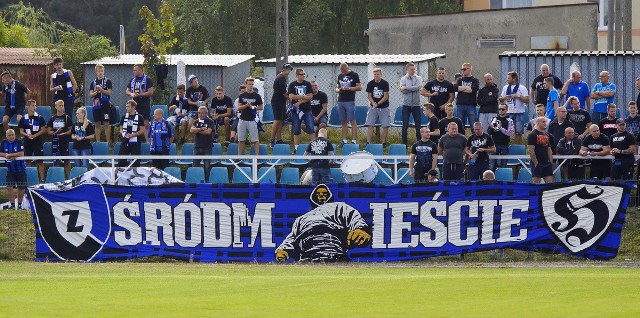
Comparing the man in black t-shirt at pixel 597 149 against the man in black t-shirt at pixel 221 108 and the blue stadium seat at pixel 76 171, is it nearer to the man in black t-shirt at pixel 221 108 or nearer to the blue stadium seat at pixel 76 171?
the man in black t-shirt at pixel 221 108

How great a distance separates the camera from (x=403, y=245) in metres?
23.9

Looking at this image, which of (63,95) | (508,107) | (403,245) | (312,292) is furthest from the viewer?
(63,95)

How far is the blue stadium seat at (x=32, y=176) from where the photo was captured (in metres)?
27.2

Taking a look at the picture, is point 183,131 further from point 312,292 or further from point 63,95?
point 312,292

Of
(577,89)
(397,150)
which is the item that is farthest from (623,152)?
(397,150)

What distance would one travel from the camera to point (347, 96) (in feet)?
97.6

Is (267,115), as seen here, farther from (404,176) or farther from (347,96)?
(404,176)

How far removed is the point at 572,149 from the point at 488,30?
16703 millimetres

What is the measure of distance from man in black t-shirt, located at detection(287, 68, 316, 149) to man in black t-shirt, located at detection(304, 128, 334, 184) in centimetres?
300

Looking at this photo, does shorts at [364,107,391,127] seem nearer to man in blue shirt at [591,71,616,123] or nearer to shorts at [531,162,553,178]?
man in blue shirt at [591,71,616,123]

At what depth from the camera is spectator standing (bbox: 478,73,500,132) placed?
28250 millimetres

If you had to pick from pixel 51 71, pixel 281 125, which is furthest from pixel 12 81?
pixel 281 125

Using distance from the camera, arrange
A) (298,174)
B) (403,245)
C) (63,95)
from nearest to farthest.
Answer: (403,245)
(298,174)
(63,95)

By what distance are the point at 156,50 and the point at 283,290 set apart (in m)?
17.6
